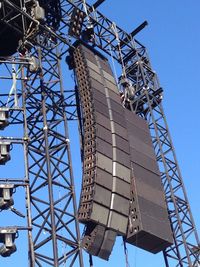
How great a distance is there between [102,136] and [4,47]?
22.1ft

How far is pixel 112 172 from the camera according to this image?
2178cm

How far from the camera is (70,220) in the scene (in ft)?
67.2

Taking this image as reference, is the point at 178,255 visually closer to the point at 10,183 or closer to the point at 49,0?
the point at 10,183

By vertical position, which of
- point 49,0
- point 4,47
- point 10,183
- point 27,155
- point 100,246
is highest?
point 49,0

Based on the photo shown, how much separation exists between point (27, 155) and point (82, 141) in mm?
3776

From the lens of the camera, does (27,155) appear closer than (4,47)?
Yes

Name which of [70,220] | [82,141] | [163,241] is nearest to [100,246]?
[70,220]

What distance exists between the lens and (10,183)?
758 inches

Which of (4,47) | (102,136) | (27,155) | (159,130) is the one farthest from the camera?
(159,130)

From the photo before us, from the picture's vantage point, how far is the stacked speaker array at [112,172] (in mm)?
20359

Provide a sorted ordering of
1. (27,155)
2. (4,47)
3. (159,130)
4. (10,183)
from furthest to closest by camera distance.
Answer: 1. (159,130)
2. (4,47)
3. (27,155)
4. (10,183)

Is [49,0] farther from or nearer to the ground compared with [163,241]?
farther from the ground

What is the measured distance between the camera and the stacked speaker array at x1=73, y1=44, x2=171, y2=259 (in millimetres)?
20359

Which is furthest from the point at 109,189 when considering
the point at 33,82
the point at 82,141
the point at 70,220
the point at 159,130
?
the point at 159,130
